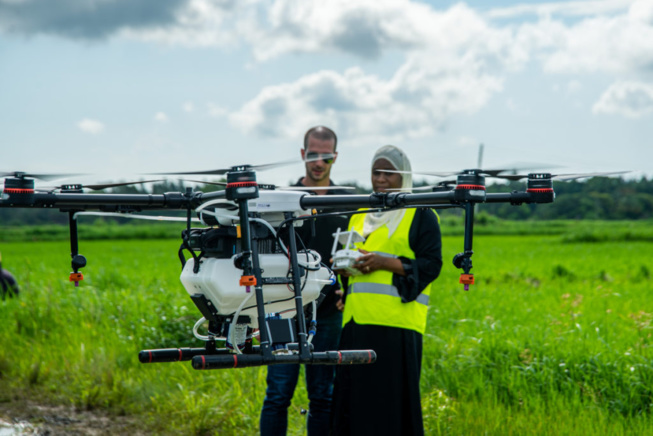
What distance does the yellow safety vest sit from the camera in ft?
15.4

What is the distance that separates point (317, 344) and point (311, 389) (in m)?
0.32

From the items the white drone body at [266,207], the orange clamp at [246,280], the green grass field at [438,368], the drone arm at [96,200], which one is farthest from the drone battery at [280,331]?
the green grass field at [438,368]

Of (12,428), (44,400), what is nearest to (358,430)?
(12,428)

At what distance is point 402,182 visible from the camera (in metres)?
4.91

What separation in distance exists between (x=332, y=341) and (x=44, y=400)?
12.1ft

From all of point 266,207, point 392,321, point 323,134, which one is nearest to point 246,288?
point 266,207

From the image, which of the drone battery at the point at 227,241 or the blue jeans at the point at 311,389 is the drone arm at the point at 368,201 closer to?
the drone battery at the point at 227,241

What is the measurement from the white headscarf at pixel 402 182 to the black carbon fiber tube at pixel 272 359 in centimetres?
192

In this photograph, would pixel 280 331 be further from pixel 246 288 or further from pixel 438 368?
pixel 438 368

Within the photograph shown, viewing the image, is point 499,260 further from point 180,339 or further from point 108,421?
point 108,421

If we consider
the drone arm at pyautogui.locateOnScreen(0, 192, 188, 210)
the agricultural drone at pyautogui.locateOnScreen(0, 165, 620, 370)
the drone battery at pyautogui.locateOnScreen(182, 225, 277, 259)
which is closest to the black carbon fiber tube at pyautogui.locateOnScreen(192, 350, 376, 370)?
the agricultural drone at pyautogui.locateOnScreen(0, 165, 620, 370)

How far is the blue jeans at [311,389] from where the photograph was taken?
4852 mm

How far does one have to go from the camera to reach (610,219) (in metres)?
61.7

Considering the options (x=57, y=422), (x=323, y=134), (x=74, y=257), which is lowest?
(x=57, y=422)
